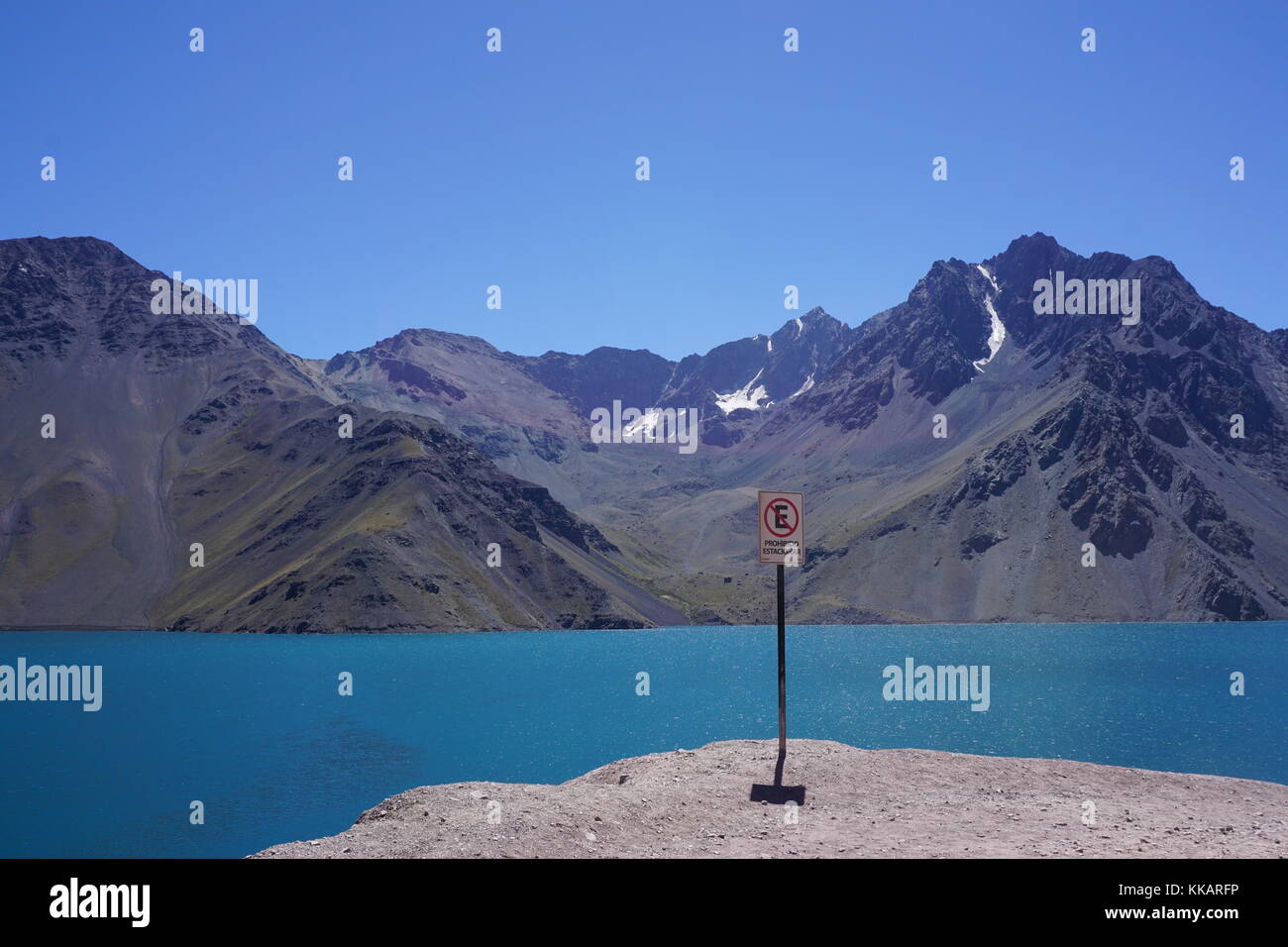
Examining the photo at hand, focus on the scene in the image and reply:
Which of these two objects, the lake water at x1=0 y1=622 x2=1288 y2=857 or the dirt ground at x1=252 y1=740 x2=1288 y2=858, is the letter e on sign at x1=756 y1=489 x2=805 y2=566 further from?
the lake water at x1=0 y1=622 x2=1288 y2=857

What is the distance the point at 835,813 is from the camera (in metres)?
22.2

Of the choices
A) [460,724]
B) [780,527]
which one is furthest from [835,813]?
[460,724]

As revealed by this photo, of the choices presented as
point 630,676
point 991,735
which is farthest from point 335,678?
point 991,735

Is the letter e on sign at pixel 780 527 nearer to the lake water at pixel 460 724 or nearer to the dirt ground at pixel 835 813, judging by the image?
the dirt ground at pixel 835 813

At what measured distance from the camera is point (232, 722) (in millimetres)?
87438

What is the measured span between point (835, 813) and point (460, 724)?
68.8 metres

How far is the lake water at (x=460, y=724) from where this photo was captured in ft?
172

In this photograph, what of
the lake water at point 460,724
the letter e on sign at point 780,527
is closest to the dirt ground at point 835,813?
the letter e on sign at point 780,527

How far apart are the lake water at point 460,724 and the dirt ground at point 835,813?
79.3 feet

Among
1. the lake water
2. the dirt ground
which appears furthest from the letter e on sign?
the lake water

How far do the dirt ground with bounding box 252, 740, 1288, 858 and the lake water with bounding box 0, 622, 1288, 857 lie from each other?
24.2m

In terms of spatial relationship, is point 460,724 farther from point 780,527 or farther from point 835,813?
point 835,813
